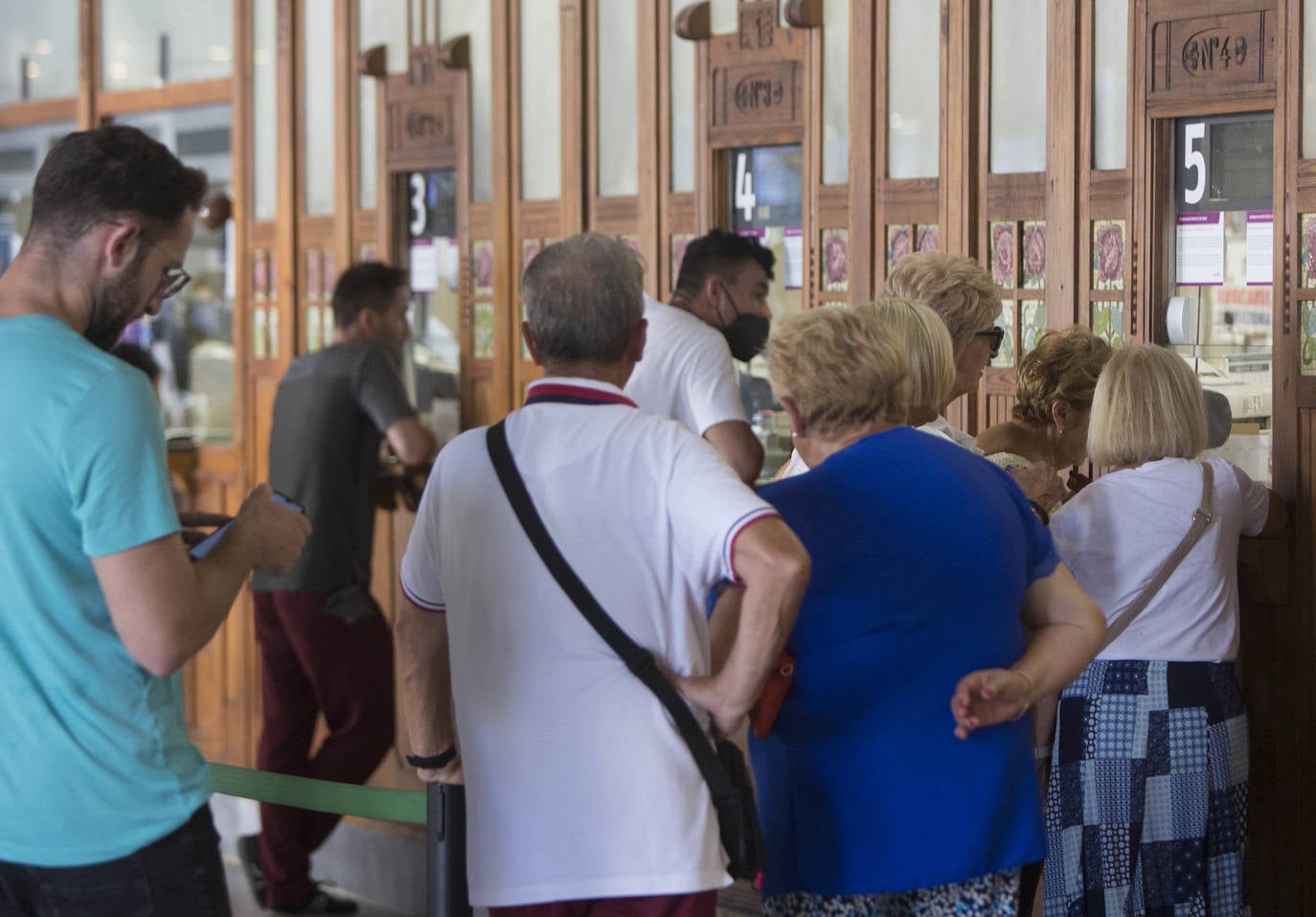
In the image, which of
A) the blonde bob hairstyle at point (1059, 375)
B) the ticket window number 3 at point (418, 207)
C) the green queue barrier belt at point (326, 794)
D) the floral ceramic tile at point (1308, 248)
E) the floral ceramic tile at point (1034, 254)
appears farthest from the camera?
the ticket window number 3 at point (418, 207)

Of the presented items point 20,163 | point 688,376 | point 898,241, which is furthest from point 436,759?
point 20,163

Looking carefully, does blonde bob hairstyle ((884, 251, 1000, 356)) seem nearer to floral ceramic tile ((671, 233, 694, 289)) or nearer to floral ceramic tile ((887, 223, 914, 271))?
floral ceramic tile ((887, 223, 914, 271))

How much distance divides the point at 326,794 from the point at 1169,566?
5.57ft

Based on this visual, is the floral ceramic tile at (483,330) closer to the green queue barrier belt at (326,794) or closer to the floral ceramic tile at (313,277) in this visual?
the floral ceramic tile at (313,277)

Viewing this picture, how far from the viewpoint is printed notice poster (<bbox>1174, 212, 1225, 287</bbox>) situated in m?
3.75

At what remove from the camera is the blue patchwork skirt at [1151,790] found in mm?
3074

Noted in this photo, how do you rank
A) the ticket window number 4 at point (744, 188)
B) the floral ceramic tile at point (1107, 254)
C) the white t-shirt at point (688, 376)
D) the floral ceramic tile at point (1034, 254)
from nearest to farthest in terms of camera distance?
1. the floral ceramic tile at point (1107, 254)
2. the floral ceramic tile at point (1034, 254)
3. the white t-shirt at point (688, 376)
4. the ticket window number 4 at point (744, 188)

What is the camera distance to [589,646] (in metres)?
2.17

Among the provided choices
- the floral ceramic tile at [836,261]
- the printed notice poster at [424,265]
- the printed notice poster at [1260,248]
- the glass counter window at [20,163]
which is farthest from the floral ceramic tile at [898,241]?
the glass counter window at [20,163]

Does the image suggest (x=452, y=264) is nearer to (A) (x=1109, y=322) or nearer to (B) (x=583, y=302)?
(A) (x=1109, y=322)

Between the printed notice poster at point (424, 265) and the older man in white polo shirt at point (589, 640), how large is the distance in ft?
11.6

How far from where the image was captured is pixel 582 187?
524 centimetres

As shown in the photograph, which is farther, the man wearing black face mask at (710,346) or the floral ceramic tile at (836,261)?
the floral ceramic tile at (836,261)

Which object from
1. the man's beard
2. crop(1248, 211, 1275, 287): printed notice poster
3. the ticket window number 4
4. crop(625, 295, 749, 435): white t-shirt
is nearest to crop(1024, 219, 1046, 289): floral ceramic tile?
crop(1248, 211, 1275, 287): printed notice poster
